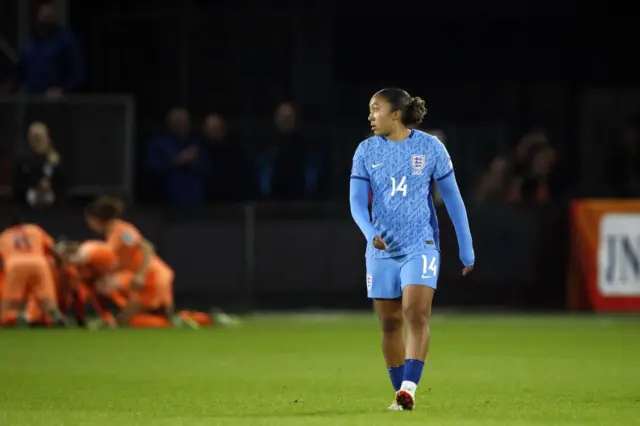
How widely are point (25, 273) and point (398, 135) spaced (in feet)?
35.2

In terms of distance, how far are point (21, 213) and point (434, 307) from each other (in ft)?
19.3

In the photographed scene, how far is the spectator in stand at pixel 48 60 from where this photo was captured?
23.7 m

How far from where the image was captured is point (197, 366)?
15328 millimetres

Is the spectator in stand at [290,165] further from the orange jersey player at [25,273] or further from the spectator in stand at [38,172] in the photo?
the orange jersey player at [25,273]

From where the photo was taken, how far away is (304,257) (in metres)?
23.7

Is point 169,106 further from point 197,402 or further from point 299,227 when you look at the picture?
point 197,402

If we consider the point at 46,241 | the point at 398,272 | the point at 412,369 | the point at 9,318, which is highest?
the point at 398,272

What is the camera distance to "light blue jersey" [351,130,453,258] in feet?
36.8

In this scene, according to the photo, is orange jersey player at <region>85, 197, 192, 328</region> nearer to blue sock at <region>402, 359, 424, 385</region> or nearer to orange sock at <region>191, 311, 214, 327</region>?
orange sock at <region>191, 311, 214, 327</region>

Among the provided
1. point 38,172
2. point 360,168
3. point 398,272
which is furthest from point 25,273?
point 398,272

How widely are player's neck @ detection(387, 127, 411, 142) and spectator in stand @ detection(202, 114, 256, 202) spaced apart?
13236 mm

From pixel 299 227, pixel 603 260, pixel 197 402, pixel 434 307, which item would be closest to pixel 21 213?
pixel 299 227

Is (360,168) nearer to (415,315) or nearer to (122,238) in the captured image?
(415,315)

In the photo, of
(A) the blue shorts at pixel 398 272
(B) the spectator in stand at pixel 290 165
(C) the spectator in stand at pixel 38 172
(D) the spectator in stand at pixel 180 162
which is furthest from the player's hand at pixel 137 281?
(A) the blue shorts at pixel 398 272
